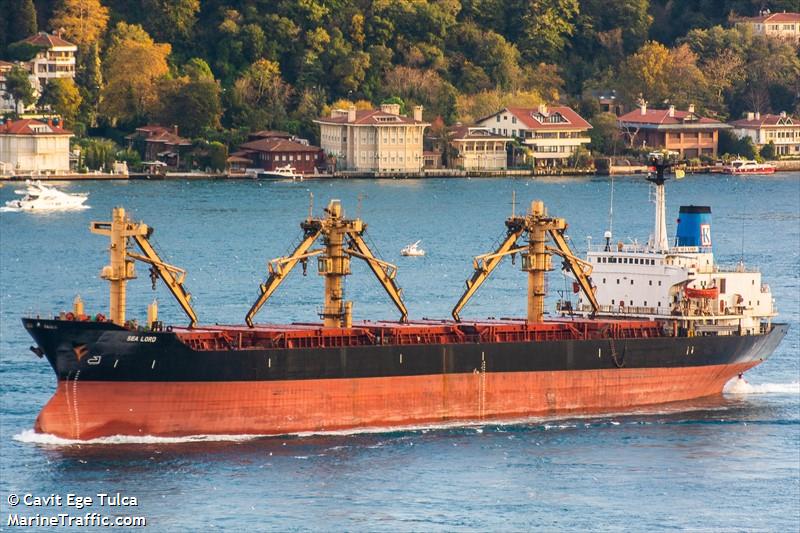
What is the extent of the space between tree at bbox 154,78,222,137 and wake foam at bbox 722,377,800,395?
6335cm

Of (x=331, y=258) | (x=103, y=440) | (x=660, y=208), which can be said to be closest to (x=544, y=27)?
(x=660, y=208)

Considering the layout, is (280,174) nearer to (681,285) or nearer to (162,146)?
(162,146)

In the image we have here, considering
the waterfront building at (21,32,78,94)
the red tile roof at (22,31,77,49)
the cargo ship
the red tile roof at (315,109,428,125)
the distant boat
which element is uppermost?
the red tile roof at (22,31,77,49)

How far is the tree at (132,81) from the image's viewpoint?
114688mm

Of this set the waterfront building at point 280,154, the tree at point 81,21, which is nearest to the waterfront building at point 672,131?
the waterfront building at point 280,154

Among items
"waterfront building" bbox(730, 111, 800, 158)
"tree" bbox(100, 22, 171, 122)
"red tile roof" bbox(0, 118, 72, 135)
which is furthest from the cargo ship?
"waterfront building" bbox(730, 111, 800, 158)

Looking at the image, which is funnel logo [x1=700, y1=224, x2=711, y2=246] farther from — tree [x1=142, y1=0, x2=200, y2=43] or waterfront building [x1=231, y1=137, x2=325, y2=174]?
tree [x1=142, y1=0, x2=200, y2=43]

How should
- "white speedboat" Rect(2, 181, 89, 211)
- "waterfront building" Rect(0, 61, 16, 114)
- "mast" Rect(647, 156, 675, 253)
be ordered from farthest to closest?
"waterfront building" Rect(0, 61, 16, 114)
"white speedboat" Rect(2, 181, 89, 211)
"mast" Rect(647, 156, 675, 253)

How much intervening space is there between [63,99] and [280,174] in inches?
479

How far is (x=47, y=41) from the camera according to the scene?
11631cm

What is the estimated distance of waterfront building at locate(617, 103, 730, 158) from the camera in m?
121

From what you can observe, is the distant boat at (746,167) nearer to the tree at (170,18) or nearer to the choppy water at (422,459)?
the tree at (170,18)

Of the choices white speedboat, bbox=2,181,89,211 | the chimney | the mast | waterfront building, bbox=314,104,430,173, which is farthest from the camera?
the chimney

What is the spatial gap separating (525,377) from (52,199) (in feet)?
152
